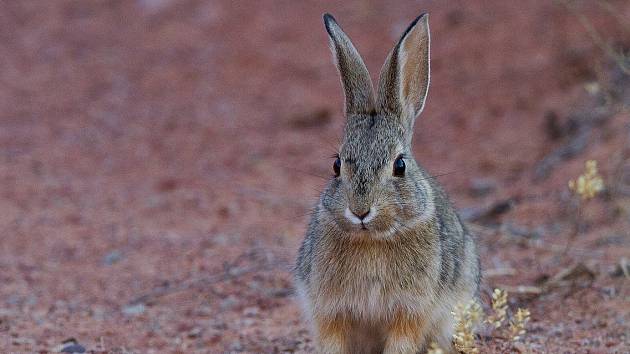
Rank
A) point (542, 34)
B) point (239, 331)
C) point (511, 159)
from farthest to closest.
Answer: point (542, 34), point (511, 159), point (239, 331)

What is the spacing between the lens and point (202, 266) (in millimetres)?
7863

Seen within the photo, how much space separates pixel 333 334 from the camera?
5.08m

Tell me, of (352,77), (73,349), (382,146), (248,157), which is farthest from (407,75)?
(248,157)

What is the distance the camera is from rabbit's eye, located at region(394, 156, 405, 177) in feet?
16.0

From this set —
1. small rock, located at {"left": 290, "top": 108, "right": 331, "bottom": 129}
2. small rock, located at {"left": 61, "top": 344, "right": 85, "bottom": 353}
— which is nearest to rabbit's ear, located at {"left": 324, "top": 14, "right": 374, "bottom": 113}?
small rock, located at {"left": 61, "top": 344, "right": 85, "bottom": 353}

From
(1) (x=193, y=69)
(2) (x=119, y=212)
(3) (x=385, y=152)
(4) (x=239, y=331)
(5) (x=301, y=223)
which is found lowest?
(4) (x=239, y=331)

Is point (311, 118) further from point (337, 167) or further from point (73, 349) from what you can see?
point (337, 167)

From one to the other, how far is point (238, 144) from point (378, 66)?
201 centimetres

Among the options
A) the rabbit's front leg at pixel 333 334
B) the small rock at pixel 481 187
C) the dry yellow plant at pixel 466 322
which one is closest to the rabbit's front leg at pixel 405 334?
the rabbit's front leg at pixel 333 334

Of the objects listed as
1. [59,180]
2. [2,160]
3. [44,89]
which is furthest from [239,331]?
[44,89]

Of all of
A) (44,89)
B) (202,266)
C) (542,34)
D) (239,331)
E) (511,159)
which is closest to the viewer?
(239,331)

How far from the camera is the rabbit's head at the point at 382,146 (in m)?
4.69

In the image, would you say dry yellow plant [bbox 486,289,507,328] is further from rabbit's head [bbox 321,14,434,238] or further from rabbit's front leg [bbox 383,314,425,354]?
rabbit's head [bbox 321,14,434,238]

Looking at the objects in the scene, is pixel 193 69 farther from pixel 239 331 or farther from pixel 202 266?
pixel 239 331
